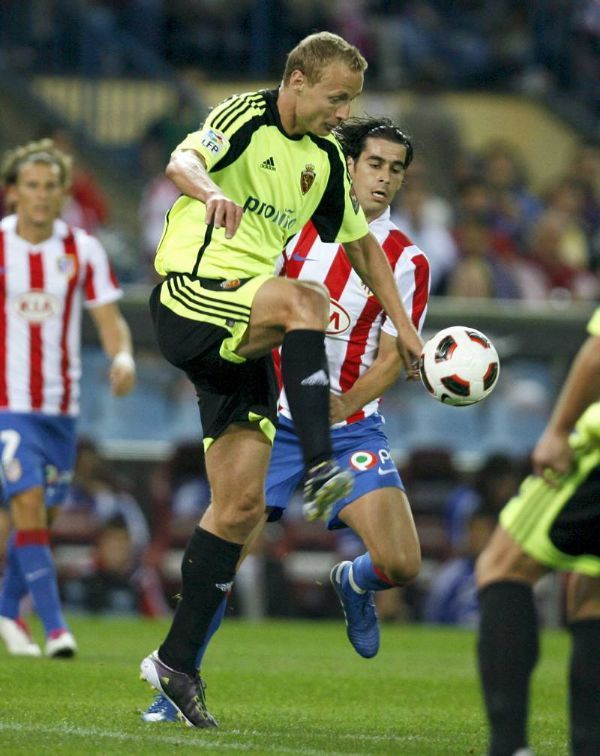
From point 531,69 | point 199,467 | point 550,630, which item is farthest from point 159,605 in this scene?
point 531,69

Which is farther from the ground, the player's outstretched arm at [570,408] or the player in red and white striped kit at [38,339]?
the player's outstretched arm at [570,408]

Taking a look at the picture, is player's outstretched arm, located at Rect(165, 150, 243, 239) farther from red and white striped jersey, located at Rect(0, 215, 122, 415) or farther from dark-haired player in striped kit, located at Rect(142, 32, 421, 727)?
red and white striped jersey, located at Rect(0, 215, 122, 415)

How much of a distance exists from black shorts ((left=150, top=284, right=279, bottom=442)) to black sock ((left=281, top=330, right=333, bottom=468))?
33cm

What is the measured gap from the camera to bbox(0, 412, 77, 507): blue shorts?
8.87 meters

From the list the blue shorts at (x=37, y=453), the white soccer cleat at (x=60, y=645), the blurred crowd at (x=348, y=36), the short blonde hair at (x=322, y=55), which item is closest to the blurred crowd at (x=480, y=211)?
the blurred crowd at (x=348, y=36)

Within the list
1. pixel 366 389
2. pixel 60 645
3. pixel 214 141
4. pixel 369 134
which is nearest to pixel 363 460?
pixel 366 389

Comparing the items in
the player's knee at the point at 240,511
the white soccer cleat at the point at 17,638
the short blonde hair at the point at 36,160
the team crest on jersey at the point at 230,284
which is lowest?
the white soccer cleat at the point at 17,638

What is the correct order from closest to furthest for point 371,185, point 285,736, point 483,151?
point 285,736 < point 371,185 < point 483,151

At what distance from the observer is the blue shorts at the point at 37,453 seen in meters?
8.87

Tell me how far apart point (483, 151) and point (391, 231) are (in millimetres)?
11669

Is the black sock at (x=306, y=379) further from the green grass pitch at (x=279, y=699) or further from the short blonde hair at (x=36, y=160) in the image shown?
the short blonde hair at (x=36, y=160)

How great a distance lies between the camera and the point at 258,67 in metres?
18.1

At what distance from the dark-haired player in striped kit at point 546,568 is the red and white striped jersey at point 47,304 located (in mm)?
5104

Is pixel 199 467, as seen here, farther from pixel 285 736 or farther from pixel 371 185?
pixel 285 736
